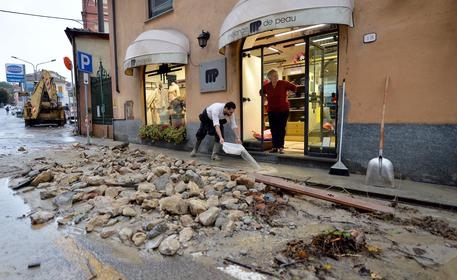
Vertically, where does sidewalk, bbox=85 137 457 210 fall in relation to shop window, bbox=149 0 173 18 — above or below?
below

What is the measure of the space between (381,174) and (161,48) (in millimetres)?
6488

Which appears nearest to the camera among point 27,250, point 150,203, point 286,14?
point 27,250

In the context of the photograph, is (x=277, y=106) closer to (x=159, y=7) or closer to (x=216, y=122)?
(x=216, y=122)

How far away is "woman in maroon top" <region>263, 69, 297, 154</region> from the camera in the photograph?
6.96m

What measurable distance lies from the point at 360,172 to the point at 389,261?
3028 millimetres

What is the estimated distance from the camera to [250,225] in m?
3.32

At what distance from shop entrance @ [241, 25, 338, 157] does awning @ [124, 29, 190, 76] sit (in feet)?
6.82

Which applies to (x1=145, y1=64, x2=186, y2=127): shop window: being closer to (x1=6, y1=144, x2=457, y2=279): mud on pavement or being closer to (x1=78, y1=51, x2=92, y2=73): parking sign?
(x1=78, y1=51, x2=92, y2=73): parking sign

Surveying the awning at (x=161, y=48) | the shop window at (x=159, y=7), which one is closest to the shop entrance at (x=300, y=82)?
the awning at (x=161, y=48)

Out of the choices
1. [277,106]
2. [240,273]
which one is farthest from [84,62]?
[240,273]

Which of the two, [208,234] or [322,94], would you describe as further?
[322,94]

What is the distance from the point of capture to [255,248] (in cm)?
285

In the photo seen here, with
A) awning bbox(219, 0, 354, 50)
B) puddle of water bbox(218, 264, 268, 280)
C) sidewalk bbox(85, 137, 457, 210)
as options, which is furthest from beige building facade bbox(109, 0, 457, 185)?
puddle of water bbox(218, 264, 268, 280)

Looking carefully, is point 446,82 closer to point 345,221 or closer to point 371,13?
point 371,13
